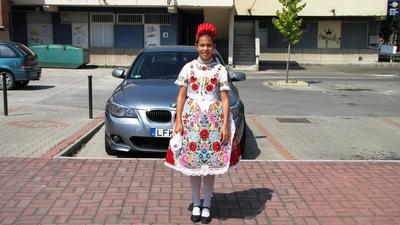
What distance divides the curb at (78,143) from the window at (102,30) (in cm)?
2148

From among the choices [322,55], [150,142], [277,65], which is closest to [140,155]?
[150,142]

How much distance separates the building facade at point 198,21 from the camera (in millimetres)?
29734

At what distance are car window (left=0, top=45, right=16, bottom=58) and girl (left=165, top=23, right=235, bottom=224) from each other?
43.7ft

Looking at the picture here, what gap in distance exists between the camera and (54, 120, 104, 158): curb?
24.2 ft

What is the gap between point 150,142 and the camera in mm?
6973

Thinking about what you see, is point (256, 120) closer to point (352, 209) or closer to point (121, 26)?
point (352, 209)

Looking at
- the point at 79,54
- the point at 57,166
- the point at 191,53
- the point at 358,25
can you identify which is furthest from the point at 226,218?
the point at 358,25

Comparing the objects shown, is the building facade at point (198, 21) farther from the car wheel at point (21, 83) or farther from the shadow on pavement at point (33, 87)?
the car wheel at point (21, 83)

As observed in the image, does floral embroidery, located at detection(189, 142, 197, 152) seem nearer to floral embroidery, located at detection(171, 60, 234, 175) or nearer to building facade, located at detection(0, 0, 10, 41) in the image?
floral embroidery, located at detection(171, 60, 234, 175)

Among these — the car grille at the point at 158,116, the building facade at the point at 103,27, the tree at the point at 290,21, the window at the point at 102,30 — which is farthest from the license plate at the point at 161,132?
the window at the point at 102,30

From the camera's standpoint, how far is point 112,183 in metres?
5.84

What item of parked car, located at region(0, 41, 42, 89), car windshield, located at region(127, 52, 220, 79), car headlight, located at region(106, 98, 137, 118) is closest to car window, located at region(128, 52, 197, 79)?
car windshield, located at region(127, 52, 220, 79)

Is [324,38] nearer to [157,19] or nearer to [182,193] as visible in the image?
[157,19]

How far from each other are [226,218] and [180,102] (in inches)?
46.6
